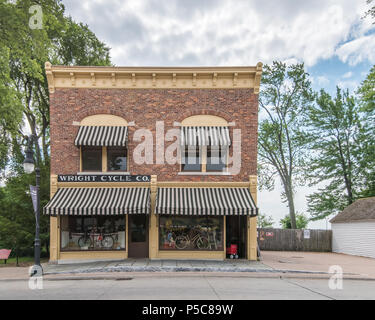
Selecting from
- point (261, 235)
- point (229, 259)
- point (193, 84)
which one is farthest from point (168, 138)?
point (261, 235)

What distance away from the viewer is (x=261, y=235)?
26.3 metres

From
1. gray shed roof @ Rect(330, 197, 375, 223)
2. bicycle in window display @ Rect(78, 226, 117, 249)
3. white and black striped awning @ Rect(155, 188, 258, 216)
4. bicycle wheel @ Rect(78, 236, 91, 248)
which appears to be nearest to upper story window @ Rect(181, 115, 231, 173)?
white and black striped awning @ Rect(155, 188, 258, 216)

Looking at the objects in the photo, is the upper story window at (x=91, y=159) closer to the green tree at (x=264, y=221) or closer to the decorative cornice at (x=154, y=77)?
the decorative cornice at (x=154, y=77)

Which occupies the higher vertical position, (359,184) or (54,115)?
(54,115)

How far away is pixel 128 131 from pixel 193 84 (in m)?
4.07

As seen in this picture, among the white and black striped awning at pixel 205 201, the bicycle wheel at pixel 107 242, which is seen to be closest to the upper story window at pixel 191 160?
the white and black striped awning at pixel 205 201

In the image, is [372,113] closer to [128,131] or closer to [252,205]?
[252,205]

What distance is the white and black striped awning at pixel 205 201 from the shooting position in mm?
14781

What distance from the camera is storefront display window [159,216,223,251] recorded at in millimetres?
16016

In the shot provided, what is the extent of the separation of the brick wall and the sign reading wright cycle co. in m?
0.36

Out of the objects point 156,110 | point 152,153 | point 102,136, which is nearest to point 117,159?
point 102,136

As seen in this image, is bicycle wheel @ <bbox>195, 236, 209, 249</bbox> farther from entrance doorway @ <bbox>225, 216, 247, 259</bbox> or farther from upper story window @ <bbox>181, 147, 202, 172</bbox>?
upper story window @ <bbox>181, 147, 202, 172</bbox>

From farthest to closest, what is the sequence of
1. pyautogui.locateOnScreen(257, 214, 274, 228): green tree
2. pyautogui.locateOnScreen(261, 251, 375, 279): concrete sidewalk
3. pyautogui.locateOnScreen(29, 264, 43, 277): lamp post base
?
pyautogui.locateOnScreen(257, 214, 274, 228): green tree < pyautogui.locateOnScreen(261, 251, 375, 279): concrete sidewalk < pyautogui.locateOnScreen(29, 264, 43, 277): lamp post base

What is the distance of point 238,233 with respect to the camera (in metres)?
17.6
